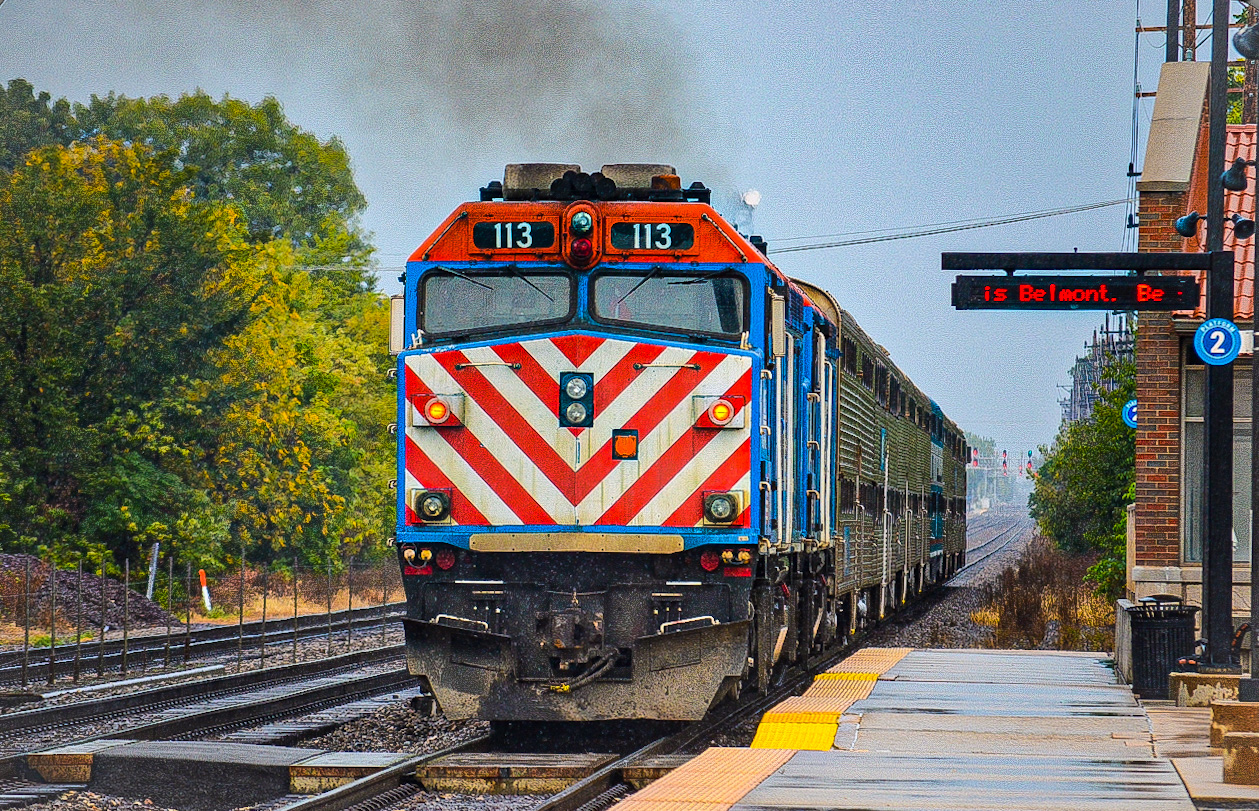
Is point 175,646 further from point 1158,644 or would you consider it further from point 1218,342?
point 1218,342

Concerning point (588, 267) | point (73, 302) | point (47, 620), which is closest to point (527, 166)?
point (588, 267)

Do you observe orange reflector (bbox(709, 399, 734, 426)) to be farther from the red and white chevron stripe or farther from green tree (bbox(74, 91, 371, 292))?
green tree (bbox(74, 91, 371, 292))

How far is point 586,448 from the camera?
11070 millimetres

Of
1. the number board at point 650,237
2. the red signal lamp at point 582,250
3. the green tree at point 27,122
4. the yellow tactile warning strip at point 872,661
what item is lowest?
the yellow tactile warning strip at point 872,661

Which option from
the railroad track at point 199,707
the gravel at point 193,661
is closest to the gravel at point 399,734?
the railroad track at point 199,707

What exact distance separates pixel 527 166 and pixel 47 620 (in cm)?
1653

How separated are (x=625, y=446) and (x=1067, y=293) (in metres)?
4.93

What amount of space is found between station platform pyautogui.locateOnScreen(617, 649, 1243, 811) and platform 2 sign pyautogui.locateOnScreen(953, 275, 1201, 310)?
10.9ft

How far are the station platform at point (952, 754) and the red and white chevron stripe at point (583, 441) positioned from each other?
5.70ft

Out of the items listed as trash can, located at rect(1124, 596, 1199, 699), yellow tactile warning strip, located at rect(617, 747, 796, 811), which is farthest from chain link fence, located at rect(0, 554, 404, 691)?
trash can, located at rect(1124, 596, 1199, 699)

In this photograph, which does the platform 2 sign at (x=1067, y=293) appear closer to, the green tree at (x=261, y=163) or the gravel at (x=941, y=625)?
the gravel at (x=941, y=625)

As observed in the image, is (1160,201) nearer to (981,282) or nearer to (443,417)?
(981,282)

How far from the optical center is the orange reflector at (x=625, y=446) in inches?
433

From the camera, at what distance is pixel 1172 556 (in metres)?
18.2
